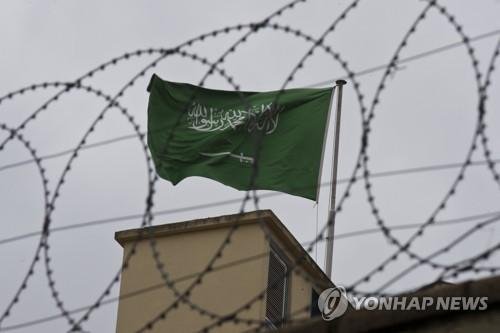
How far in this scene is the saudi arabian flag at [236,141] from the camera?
44.0 feet

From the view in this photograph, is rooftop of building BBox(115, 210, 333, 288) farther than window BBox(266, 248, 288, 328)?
No

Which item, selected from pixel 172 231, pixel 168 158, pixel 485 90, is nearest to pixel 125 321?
pixel 172 231

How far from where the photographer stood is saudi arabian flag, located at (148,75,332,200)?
1341 centimetres

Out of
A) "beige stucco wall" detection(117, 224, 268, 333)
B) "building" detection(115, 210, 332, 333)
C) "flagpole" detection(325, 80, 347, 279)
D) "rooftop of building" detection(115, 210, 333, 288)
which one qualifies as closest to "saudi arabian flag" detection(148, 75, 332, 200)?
"flagpole" detection(325, 80, 347, 279)

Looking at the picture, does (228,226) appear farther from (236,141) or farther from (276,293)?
(236,141)

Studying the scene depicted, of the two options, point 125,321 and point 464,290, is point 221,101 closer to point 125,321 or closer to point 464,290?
point 125,321

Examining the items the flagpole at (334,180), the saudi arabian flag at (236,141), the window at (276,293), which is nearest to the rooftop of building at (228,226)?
the window at (276,293)

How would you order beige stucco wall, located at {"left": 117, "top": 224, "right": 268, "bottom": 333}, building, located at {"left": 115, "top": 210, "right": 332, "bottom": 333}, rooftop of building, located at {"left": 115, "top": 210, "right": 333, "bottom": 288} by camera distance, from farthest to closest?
beige stucco wall, located at {"left": 117, "top": 224, "right": 268, "bottom": 333}
building, located at {"left": 115, "top": 210, "right": 332, "bottom": 333}
rooftop of building, located at {"left": 115, "top": 210, "right": 333, "bottom": 288}

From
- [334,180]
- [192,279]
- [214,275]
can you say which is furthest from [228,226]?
[334,180]

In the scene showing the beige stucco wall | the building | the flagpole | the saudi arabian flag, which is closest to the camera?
the saudi arabian flag

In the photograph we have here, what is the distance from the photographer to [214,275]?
52.1 ft

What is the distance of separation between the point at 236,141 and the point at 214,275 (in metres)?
2.76

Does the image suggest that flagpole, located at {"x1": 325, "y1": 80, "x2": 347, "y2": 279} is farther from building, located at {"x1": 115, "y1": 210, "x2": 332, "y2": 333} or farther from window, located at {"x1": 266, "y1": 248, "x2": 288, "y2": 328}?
window, located at {"x1": 266, "y1": 248, "x2": 288, "y2": 328}

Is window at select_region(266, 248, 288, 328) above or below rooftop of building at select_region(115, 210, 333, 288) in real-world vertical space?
below
